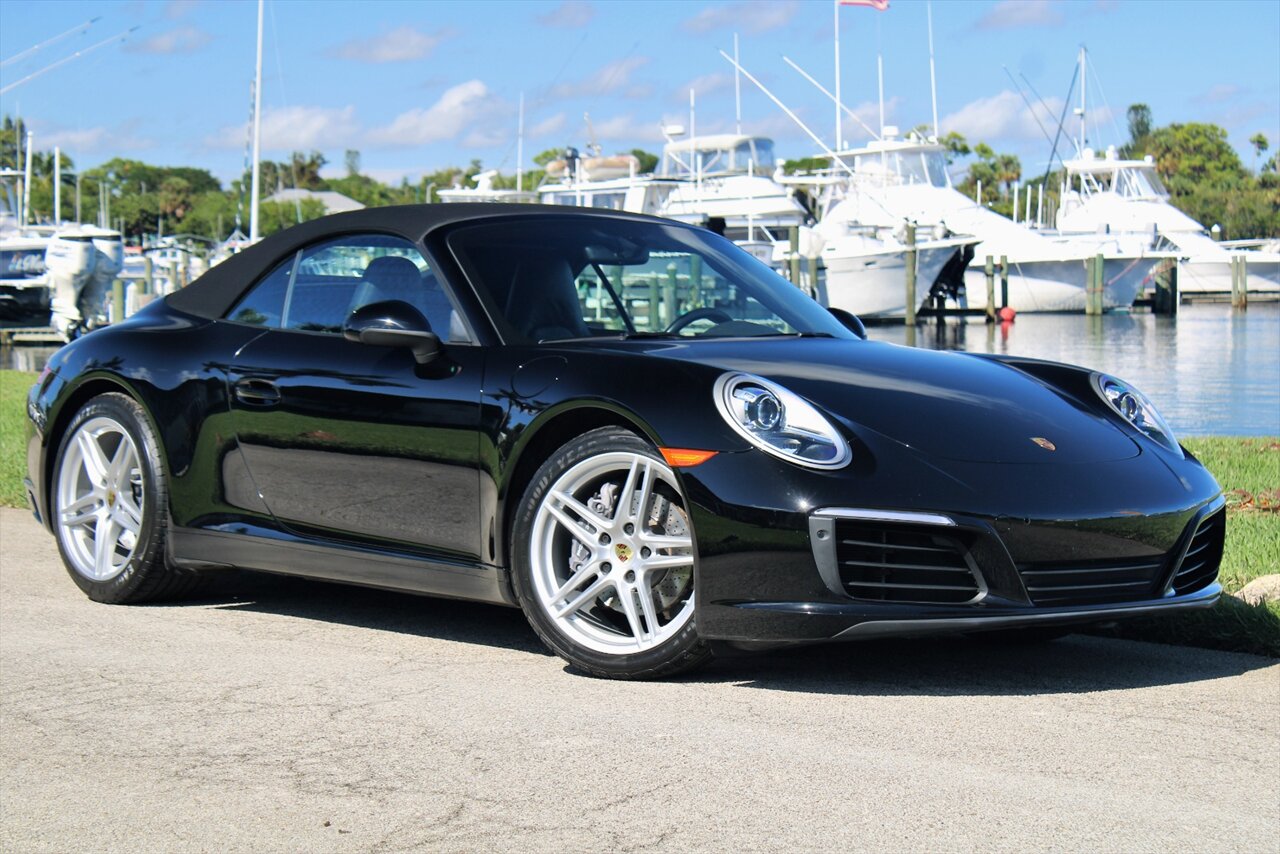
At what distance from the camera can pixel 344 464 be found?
5.07 m

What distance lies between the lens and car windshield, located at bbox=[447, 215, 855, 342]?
5062 mm

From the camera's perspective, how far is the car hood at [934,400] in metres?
4.37

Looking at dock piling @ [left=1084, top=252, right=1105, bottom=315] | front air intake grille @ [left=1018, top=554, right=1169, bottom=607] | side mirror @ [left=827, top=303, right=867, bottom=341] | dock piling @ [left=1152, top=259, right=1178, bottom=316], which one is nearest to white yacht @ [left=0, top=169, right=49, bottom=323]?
dock piling @ [left=1084, top=252, right=1105, bottom=315]

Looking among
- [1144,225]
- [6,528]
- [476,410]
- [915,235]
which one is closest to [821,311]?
[476,410]

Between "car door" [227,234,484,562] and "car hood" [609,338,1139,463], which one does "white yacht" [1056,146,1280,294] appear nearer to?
"car hood" [609,338,1139,463]

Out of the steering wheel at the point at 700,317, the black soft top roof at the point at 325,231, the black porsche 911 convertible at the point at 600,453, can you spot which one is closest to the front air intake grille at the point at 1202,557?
the black porsche 911 convertible at the point at 600,453

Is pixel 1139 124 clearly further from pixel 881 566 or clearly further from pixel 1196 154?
pixel 881 566

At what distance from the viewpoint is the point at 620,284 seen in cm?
531

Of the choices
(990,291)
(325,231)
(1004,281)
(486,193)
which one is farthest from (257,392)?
(1004,281)

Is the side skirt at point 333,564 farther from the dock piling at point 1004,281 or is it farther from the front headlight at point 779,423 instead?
the dock piling at point 1004,281

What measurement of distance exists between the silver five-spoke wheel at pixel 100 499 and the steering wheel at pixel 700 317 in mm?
1947

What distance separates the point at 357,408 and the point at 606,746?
5.56 feet

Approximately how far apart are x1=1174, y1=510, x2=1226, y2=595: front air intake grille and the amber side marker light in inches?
52.6

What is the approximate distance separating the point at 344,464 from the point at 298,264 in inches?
35.9
